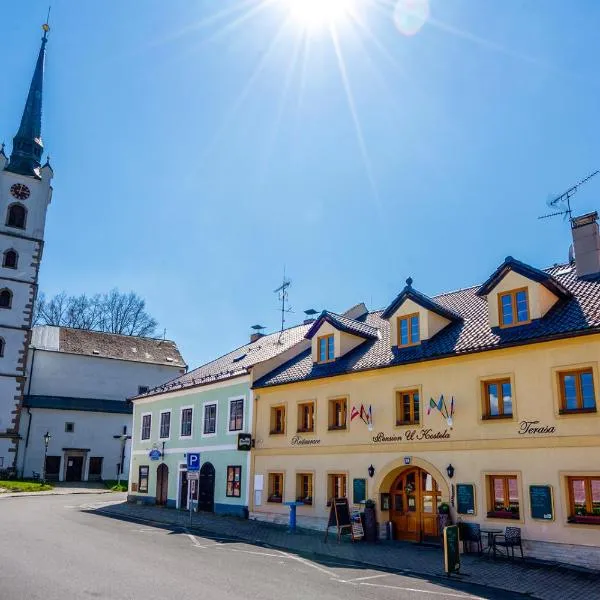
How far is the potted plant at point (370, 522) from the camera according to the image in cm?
1958

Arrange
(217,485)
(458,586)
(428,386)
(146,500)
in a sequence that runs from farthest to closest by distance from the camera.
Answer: (146,500), (217,485), (428,386), (458,586)

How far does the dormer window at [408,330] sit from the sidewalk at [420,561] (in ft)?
21.9

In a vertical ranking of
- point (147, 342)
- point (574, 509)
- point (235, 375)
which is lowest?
point (574, 509)

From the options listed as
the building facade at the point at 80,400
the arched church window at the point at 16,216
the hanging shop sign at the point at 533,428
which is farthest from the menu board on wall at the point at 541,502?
the arched church window at the point at 16,216

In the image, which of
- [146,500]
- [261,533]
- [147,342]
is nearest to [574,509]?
[261,533]

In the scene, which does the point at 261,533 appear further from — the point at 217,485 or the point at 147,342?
the point at 147,342

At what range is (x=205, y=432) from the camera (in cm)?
2950

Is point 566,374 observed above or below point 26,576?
above

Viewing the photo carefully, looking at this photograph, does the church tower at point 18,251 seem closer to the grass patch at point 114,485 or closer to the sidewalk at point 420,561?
the grass patch at point 114,485

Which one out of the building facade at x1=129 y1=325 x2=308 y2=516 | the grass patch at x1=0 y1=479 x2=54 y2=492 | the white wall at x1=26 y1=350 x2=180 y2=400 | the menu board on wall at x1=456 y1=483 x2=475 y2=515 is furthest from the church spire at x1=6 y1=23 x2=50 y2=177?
the menu board on wall at x1=456 y1=483 x2=475 y2=515

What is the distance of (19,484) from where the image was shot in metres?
39.9

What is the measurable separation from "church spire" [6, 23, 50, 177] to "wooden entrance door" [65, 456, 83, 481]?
81.7 ft

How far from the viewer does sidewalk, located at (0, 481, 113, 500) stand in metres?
36.9

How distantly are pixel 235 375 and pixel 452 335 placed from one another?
11415 millimetres
